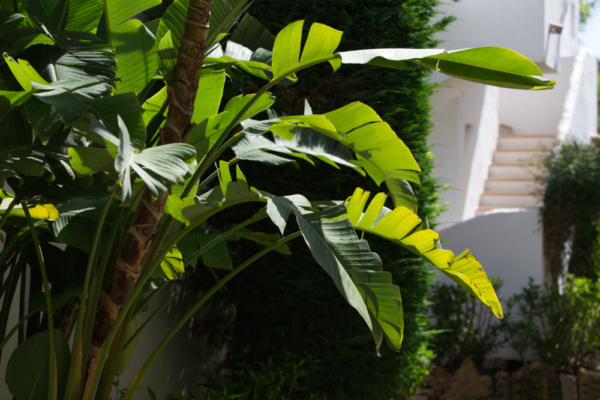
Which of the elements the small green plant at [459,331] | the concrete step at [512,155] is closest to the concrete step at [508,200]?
the concrete step at [512,155]

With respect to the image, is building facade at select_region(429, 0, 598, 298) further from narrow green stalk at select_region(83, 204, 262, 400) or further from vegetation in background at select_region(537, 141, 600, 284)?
narrow green stalk at select_region(83, 204, 262, 400)

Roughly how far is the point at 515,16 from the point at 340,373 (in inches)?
203

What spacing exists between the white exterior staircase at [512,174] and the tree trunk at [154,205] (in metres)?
7.22

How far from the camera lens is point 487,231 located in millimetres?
7371

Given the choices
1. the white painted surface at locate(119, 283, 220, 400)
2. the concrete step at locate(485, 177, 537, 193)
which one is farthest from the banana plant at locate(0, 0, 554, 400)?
the concrete step at locate(485, 177, 537, 193)

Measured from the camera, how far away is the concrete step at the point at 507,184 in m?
8.89

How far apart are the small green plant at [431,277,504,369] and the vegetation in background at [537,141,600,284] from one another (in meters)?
1.15

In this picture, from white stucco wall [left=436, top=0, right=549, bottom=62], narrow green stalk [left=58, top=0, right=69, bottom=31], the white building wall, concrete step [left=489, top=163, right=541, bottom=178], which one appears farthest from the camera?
concrete step [left=489, top=163, right=541, bottom=178]

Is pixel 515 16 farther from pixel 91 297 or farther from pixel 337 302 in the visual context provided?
pixel 91 297

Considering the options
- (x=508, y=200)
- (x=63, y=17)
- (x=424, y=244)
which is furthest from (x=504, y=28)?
(x=63, y=17)

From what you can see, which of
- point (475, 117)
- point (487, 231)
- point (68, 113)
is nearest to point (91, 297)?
point (68, 113)

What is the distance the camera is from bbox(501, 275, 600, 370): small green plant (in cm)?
611

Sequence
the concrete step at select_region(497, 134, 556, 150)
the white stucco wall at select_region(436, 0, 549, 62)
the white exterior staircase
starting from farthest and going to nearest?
the concrete step at select_region(497, 134, 556, 150) < the white exterior staircase < the white stucco wall at select_region(436, 0, 549, 62)

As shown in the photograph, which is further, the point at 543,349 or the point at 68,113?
the point at 543,349
